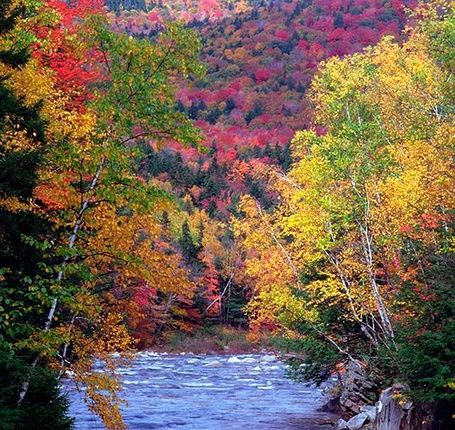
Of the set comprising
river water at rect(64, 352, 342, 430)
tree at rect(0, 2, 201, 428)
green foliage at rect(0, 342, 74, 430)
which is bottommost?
river water at rect(64, 352, 342, 430)

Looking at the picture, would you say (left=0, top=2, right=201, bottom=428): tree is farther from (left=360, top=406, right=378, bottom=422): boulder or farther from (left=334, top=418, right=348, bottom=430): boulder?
(left=334, top=418, right=348, bottom=430): boulder

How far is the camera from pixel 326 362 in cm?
2577

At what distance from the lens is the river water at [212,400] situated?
25891 mm

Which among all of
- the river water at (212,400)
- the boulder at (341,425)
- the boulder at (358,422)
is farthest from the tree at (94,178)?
the boulder at (341,425)

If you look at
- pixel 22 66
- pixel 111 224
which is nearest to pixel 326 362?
pixel 111 224

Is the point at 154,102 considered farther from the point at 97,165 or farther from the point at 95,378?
the point at 95,378

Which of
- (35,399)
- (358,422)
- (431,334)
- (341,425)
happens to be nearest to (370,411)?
(358,422)

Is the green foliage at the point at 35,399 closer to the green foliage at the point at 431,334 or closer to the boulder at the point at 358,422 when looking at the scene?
the green foliage at the point at 431,334

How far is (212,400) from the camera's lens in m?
32.6

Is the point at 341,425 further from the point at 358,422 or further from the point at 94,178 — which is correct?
the point at 94,178

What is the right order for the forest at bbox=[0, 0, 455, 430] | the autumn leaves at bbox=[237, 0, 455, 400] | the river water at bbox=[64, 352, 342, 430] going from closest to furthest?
1. the forest at bbox=[0, 0, 455, 430]
2. the autumn leaves at bbox=[237, 0, 455, 400]
3. the river water at bbox=[64, 352, 342, 430]

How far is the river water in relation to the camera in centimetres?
2589

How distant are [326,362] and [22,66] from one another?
16174 mm

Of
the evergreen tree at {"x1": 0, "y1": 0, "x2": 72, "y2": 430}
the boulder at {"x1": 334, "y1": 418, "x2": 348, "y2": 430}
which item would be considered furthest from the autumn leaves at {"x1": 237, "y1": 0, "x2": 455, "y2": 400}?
the evergreen tree at {"x1": 0, "y1": 0, "x2": 72, "y2": 430}
